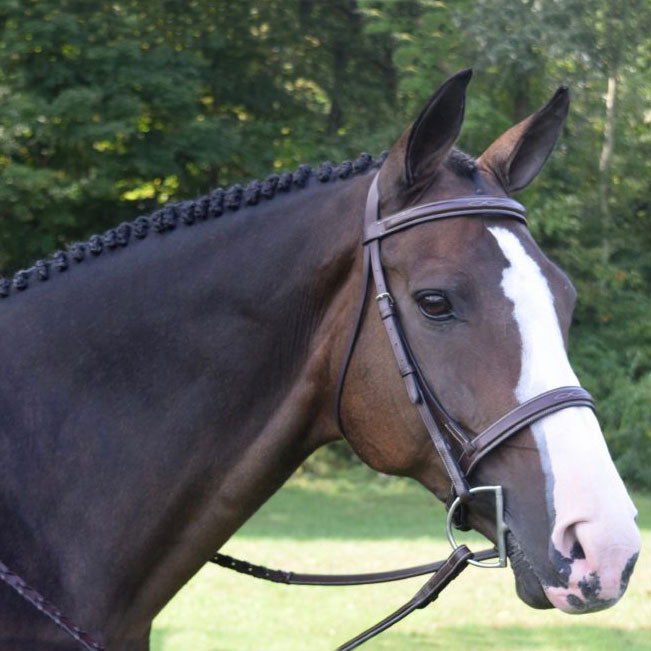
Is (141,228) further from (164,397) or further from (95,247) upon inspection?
(164,397)

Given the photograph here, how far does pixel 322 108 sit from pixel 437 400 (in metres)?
19.5

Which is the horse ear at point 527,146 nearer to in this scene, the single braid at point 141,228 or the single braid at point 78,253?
the single braid at point 141,228

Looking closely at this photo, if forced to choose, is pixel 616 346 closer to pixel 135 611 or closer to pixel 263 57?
pixel 263 57

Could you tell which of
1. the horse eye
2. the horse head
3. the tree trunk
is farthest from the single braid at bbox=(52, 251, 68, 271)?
the tree trunk

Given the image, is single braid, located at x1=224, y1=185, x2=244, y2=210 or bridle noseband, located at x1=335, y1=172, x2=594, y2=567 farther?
single braid, located at x1=224, y1=185, x2=244, y2=210

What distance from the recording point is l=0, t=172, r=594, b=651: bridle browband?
237cm

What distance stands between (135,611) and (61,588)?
212 millimetres

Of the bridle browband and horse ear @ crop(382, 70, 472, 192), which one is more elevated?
horse ear @ crop(382, 70, 472, 192)

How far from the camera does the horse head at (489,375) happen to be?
2.25 metres

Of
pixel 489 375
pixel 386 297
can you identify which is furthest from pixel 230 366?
pixel 489 375

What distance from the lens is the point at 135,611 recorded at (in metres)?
2.63

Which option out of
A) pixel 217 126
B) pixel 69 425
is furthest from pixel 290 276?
pixel 217 126

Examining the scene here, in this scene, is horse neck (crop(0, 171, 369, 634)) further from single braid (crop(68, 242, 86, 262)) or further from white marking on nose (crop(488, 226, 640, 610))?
white marking on nose (crop(488, 226, 640, 610))

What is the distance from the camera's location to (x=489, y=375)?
2.43m
